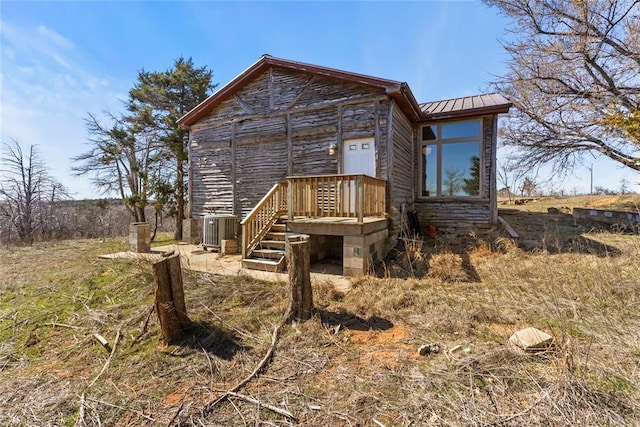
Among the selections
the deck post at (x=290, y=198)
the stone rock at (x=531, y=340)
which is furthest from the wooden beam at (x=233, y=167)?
the stone rock at (x=531, y=340)

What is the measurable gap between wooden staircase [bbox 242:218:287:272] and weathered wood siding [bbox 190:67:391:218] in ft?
7.68

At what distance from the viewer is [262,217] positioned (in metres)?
7.04

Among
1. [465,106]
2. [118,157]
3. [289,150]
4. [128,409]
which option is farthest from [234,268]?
[118,157]

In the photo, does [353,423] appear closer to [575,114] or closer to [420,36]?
[420,36]

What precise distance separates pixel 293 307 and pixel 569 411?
9.05 ft

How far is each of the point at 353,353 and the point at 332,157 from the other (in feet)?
19.3

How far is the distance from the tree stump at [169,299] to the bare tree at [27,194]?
1646 centimetres

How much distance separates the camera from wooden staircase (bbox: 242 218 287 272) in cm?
594

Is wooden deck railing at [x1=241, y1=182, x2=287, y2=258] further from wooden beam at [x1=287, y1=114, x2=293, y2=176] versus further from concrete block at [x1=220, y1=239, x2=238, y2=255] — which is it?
concrete block at [x1=220, y1=239, x2=238, y2=255]

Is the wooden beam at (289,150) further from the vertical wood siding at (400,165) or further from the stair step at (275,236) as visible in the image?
Result: the vertical wood siding at (400,165)

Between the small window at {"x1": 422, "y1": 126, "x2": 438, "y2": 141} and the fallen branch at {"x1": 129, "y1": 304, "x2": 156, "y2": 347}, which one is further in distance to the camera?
the small window at {"x1": 422, "y1": 126, "x2": 438, "y2": 141}

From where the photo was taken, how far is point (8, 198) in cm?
1474

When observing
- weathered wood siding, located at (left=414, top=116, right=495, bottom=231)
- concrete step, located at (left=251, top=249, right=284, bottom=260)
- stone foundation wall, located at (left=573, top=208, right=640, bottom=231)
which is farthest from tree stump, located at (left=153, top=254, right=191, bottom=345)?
stone foundation wall, located at (left=573, top=208, right=640, bottom=231)

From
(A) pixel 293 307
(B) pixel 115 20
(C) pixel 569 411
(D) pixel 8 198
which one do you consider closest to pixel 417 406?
(C) pixel 569 411
